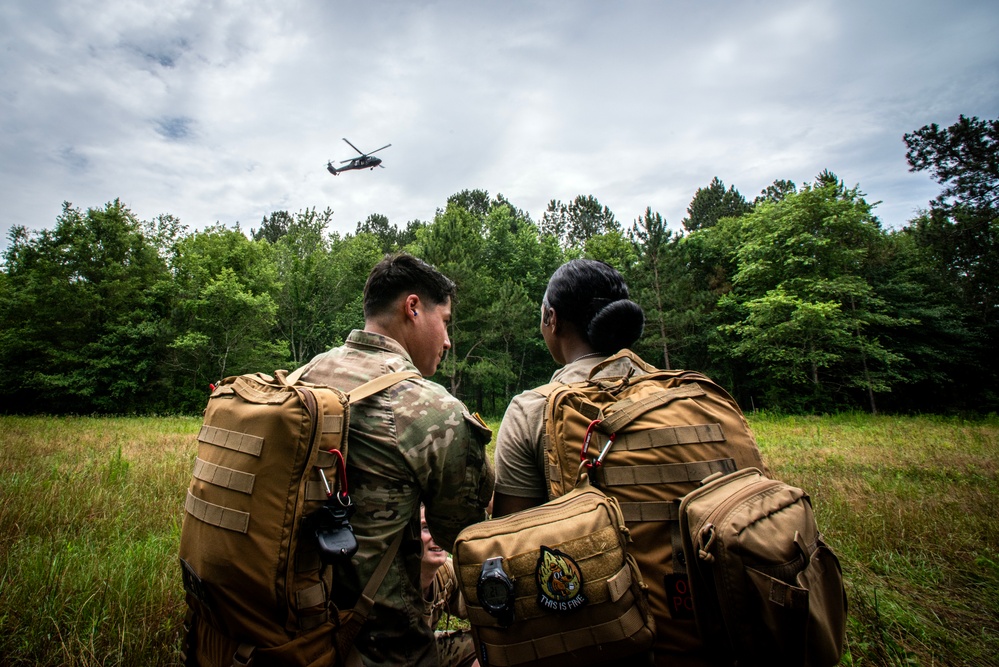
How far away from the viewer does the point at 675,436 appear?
1.48 m

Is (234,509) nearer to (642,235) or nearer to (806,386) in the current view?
(642,235)

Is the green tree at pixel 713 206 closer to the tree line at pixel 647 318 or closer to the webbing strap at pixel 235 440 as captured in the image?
the tree line at pixel 647 318

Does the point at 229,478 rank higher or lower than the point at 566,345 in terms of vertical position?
lower

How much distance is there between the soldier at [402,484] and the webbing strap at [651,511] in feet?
1.86

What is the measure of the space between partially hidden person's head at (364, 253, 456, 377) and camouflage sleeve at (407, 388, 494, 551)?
50cm

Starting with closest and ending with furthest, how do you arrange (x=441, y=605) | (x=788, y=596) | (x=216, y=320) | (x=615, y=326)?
1. (x=788, y=596)
2. (x=615, y=326)
3. (x=441, y=605)
4. (x=216, y=320)

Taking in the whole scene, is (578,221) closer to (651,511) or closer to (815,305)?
(815,305)

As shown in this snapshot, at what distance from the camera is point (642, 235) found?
992 inches

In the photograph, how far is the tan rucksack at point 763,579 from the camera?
1.13m

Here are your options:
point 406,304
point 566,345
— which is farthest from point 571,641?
point 406,304

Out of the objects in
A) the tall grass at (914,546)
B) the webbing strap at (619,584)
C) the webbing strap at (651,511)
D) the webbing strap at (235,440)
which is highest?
the webbing strap at (235,440)

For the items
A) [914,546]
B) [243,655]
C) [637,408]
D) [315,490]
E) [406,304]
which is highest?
[406,304]

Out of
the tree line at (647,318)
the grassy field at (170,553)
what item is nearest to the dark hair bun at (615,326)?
the grassy field at (170,553)

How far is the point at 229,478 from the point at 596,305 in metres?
1.62
